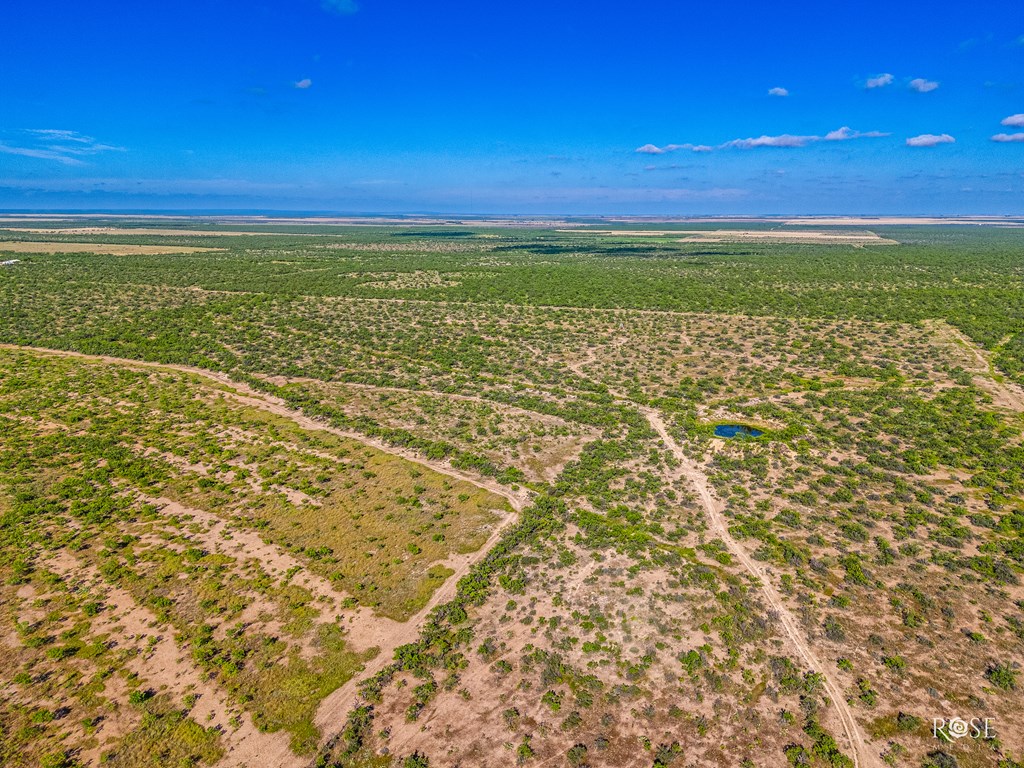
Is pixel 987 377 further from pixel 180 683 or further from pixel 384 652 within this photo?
pixel 180 683

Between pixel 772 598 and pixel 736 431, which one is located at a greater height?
pixel 736 431

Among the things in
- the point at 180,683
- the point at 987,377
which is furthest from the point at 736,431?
the point at 180,683

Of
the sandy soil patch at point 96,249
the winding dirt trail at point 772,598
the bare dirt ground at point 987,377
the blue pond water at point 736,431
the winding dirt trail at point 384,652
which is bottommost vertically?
the winding dirt trail at point 384,652

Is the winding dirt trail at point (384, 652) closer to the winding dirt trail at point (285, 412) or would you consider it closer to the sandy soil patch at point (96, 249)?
the winding dirt trail at point (285, 412)

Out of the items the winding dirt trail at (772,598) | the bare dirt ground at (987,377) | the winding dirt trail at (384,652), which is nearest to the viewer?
the winding dirt trail at (772,598)

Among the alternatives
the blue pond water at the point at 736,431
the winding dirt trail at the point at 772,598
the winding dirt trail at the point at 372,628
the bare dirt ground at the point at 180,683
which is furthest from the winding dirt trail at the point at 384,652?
the blue pond water at the point at 736,431

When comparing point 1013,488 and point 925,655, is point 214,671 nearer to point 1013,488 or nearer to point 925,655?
point 925,655

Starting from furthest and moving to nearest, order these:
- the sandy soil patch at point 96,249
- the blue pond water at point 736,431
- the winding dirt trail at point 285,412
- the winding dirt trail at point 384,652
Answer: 1. the sandy soil patch at point 96,249
2. the blue pond water at point 736,431
3. the winding dirt trail at point 285,412
4. the winding dirt trail at point 384,652

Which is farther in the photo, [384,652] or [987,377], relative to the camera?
[987,377]
